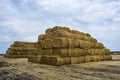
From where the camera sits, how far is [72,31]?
80.6 ft

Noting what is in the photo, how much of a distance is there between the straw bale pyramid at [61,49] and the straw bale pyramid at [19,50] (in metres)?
17.8

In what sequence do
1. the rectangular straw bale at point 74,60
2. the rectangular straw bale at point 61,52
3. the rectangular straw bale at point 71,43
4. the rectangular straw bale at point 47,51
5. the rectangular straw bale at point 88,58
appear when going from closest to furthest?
the rectangular straw bale at point 61,52, the rectangular straw bale at point 47,51, the rectangular straw bale at point 71,43, the rectangular straw bale at point 74,60, the rectangular straw bale at point 88,58

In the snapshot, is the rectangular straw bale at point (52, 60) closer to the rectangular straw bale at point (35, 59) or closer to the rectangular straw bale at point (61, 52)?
the rectangular straw bale at point (35, 59)

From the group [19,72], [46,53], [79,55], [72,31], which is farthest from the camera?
[72,31]

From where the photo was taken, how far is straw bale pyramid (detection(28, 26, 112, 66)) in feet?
65.5

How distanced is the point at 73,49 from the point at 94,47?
5761 millimetres

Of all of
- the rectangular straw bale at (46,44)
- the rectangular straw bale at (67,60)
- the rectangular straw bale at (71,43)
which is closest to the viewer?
the rectangular straw bale at (67,60)

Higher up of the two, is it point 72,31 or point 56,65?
point 72,31

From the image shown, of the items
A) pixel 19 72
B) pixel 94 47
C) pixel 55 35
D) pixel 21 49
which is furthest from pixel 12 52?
pixel 19 72

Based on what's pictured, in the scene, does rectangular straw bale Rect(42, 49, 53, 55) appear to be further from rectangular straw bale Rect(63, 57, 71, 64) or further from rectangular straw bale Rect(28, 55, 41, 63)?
rectangular straw bale Rect(63, 57, 71, 64)

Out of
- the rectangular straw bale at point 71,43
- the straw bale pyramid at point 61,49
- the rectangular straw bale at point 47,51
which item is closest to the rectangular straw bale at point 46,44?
the straw bale pyramid at point 61,49

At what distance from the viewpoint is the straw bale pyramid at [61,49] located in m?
20.0

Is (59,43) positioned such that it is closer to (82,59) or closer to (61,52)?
(61,52)

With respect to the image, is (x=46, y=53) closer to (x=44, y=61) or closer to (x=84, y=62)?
(x=44, y=61)
